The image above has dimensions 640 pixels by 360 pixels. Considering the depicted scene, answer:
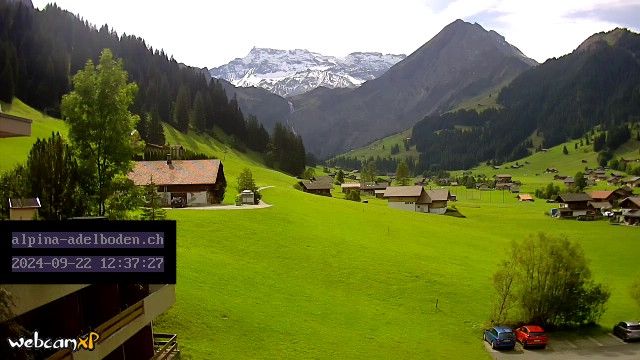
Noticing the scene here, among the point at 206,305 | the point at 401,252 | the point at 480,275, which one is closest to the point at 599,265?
the point at 480,275

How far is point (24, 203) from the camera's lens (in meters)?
24.6

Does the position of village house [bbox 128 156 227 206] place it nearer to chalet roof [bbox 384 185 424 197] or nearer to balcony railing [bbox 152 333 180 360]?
balcony railing [bbox 152 333 180 360]

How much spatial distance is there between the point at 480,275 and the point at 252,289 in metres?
28.3

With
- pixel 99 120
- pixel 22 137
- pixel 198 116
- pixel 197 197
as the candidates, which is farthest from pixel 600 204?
Answer: pixel 99 120

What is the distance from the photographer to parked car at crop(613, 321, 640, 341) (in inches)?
1711

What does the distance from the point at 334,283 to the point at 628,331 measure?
2506 cm

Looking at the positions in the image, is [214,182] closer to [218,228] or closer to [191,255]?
[218,228]

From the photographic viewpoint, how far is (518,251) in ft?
154

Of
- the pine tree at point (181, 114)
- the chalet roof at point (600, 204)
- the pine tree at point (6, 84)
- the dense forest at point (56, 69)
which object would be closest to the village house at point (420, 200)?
the chalet roof at point (600, 204)

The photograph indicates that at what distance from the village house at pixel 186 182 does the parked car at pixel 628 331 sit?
185 ft

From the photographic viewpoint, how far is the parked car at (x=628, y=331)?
4347cm

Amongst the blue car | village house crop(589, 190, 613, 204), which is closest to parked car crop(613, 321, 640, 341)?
the blue car

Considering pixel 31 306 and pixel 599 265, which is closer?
pixel 31 306
